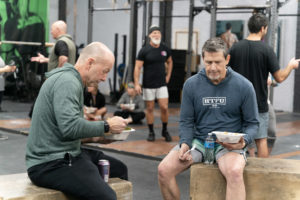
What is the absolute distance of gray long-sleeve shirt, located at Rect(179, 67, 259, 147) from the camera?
397cm

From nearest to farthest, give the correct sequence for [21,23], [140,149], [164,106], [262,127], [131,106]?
[262,127] → [140,149] → [164,106] → [131,106] → [21,23]

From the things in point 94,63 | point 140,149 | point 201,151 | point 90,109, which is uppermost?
point 94,63

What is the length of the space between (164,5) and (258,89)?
9.31 meters

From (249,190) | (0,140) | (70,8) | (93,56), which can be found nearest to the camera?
(93,56)

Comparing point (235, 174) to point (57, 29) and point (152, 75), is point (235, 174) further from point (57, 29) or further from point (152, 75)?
point (57, 29)

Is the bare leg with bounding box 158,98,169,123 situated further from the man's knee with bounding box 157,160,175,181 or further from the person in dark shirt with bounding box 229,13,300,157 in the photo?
the man's knee with bounding box 157,160,175,181

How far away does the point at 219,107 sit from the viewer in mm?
3984

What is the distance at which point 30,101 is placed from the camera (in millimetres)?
13312

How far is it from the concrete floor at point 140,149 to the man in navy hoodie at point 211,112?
1.11m

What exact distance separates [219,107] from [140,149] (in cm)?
345

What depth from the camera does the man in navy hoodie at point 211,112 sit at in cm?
391

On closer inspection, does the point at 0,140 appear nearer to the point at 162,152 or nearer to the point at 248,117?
the point at 162,152

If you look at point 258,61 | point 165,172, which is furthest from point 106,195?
point 258,61

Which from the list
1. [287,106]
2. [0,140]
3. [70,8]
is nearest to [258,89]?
[0,140]
